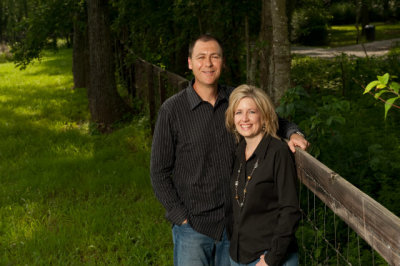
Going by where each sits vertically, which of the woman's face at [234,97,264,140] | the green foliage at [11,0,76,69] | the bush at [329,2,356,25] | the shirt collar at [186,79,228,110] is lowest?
the woman's face at [234,97,264,140]

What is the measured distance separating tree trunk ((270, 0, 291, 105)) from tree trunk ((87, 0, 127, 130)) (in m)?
5.46

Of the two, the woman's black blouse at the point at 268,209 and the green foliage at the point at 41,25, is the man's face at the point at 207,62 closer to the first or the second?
the woman's black blouse at the point at 268,209

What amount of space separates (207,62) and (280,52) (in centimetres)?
267

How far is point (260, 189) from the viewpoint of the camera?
2260mm

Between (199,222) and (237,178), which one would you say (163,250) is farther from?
(237,178)

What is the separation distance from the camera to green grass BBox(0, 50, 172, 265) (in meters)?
4.77

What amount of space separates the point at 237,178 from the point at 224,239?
45 cm

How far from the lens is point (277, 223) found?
226 centimetres

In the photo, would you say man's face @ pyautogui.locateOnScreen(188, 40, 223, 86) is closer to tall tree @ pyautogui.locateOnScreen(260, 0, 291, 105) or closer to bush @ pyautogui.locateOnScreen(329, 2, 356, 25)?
tall tree @ pyautogui.locateOnScreen(260, 0, 291, 105)

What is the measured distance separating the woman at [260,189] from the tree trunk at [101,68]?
7.71 meters

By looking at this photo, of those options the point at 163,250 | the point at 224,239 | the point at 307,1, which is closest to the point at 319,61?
the point at 307,1

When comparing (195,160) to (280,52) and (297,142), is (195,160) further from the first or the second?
(280,52)

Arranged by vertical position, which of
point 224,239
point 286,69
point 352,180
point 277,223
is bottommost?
point 352,180

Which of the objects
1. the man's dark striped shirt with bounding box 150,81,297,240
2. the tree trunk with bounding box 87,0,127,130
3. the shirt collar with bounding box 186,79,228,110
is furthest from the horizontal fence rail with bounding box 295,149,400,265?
the tree trunk with bounding box 87,0,127,130
